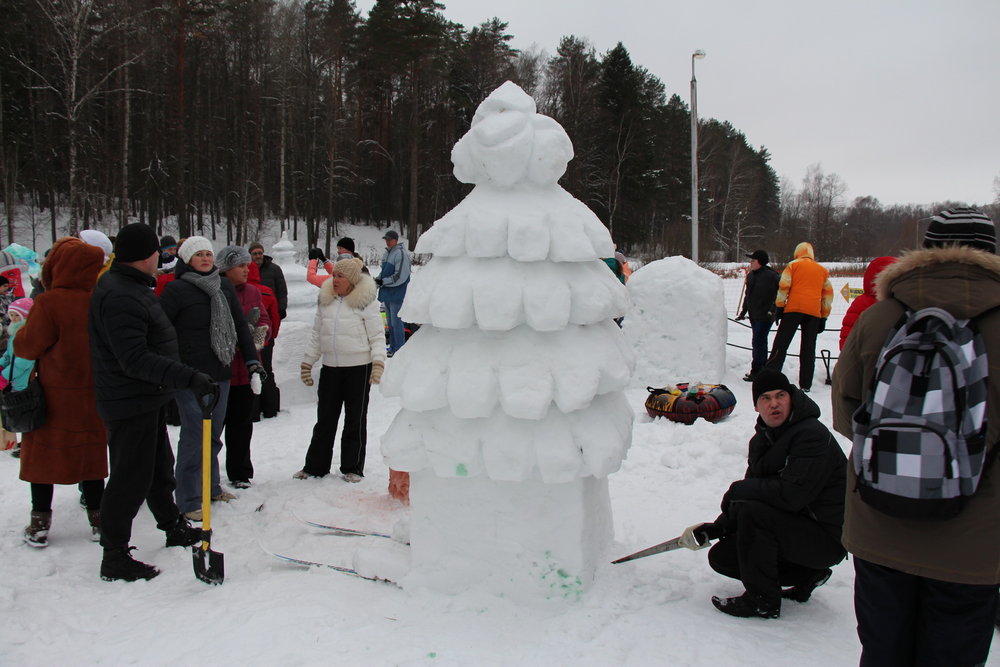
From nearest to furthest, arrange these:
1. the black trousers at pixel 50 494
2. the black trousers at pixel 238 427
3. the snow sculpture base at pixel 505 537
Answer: the snow sculpture base at pixel 505 537 → the black trousers at pixel 50 494 → the black trousers at pixel 238 427

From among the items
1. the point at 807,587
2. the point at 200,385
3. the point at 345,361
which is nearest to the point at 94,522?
the point at 200,385

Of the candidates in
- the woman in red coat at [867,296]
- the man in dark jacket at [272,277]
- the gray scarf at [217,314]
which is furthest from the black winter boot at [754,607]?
the man in dark jacket at [272,277]

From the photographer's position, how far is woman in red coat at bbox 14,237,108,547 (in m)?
3.80

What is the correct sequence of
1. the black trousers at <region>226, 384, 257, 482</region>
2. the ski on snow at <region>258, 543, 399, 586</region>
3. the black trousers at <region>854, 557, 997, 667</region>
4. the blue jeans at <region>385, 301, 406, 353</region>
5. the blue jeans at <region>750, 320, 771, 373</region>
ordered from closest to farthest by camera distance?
the black trousers at <region>854, 557, 997, 667</region>, the ski on snow at <region>258, 543, 399, 586</region>, the black trousers at <region>226, 384, 257, 482</region>, the blue jeans at <region>750, 320, 771, 373</region>, the blue jeans at <region>385, 301, 406, 353</region>

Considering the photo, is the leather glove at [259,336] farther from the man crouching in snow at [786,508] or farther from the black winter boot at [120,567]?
the man crouching in snow at [786,508]

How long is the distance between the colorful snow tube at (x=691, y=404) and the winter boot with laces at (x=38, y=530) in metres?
5.23

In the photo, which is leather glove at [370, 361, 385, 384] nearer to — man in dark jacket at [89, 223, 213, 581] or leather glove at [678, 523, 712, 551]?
man in dark jacket at [89, 223, 213, 581]

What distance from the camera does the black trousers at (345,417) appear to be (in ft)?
17.0

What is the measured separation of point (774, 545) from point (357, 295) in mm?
3605

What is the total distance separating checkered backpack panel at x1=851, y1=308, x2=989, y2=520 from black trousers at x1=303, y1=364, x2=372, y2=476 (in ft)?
13.1

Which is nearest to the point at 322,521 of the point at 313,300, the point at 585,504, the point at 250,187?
the point at 585,504

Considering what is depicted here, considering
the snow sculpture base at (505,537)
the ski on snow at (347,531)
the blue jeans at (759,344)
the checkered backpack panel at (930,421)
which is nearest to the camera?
the checkered backpack panel at (930,421)

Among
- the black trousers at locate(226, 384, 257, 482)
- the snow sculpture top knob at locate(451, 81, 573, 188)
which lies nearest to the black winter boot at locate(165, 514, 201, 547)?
the black trousers at locate(226, 384, 257, 482)

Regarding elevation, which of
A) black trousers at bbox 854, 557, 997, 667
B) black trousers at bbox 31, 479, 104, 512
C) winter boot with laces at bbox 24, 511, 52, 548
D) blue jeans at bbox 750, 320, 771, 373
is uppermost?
blue jeans at bbox 750, 320, 771, 373
